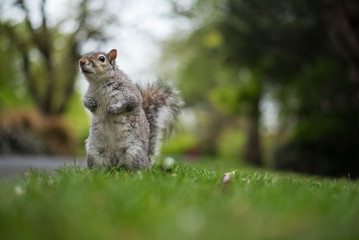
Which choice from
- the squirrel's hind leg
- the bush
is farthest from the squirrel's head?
the bush

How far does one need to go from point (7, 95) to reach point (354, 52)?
18306 mm

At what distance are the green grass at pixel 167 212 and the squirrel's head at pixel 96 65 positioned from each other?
1.25 meters

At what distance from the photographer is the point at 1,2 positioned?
12086 mm

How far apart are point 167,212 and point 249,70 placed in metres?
11.9

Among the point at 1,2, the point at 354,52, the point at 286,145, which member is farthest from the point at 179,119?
the point at 1,2

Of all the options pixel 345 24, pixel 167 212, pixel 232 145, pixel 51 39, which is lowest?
pixel 232 145

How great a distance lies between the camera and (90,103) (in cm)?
347

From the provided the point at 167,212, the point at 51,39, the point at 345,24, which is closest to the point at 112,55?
the point at 167,212

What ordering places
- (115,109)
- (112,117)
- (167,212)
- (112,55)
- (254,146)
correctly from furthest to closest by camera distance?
(254,146)
(112,55)
(112,117)
(115,109)
(167,212)

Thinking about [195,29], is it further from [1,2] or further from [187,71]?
[1,2]

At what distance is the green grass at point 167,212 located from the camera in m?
1.57

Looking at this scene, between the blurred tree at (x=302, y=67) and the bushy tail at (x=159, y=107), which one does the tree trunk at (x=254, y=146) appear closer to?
the blurred tree at (x=302, y=67)

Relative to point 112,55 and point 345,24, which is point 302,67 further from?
point 112,55

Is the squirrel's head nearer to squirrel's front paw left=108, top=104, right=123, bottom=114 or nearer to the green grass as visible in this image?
squirrel's front paw left=108, top=104, right=123, bottom=114
